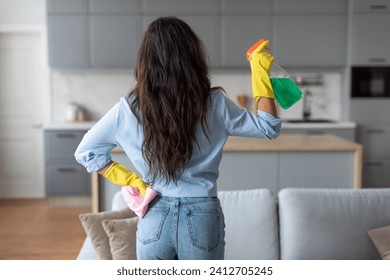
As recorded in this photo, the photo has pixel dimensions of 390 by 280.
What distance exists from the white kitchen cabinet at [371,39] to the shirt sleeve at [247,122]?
4.41 meters

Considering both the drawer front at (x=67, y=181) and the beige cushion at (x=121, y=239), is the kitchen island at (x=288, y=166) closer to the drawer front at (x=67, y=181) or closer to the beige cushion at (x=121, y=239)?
the beige cushion at (x=121, y=239)

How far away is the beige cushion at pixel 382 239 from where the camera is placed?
8.00 ft

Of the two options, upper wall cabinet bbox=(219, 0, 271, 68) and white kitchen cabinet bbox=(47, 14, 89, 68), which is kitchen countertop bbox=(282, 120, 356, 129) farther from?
white kitchen cabinet bbox=(47, 14, 89, 68)

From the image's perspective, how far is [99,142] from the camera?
1.60 meters

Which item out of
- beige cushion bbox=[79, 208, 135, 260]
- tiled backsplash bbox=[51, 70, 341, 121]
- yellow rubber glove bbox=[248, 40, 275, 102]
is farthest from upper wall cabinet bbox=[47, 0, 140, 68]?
yellow rubber glove bbox=[248, 40, 275, 102]

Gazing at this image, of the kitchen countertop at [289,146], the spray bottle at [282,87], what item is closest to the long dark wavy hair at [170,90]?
the spray bottle at [282,87]

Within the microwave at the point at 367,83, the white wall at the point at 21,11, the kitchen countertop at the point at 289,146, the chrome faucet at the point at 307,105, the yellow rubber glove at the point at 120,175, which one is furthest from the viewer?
the chrome faucet at the point at 307,105

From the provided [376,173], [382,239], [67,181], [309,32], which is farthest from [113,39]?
[382,239]

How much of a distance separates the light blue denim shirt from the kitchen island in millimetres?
2288

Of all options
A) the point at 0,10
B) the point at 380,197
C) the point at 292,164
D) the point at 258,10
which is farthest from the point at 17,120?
the point at 380,197

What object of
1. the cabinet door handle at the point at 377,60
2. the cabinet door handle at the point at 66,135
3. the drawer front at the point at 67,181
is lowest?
the drawer front at the point at 67,181

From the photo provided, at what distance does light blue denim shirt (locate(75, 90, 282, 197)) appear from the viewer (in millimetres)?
1528
